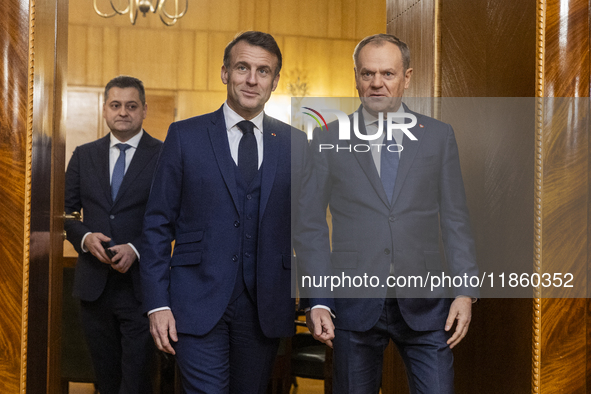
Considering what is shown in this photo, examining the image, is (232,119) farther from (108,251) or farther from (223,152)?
(108,251)

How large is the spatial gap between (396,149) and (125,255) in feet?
4.57

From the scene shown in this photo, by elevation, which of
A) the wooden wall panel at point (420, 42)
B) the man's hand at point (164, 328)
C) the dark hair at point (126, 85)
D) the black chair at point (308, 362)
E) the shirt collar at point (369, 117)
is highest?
the wooden wall panel at point (420, 42)

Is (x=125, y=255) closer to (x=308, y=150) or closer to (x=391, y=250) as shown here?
(x=308, y=150)

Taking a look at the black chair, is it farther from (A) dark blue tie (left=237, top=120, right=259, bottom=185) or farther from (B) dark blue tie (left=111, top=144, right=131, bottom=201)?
(A) dark blue tie (left=237, top=120, right=259, bottom=185)

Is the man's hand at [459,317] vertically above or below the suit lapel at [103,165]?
below

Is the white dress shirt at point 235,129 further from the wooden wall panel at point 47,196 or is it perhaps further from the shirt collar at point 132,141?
the shirt collar at point 132,141

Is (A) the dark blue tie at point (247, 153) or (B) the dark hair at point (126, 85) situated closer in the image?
(A) the dark blue tie at point (247, 153)

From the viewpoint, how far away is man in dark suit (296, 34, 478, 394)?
6.88 ft

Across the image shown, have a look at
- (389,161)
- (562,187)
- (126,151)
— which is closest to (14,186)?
(126,151)

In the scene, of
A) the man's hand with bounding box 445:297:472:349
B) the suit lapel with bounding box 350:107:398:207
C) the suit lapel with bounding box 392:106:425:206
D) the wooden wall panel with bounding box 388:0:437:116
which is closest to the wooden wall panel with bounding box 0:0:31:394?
the suit lapel with bounding box 350:107:398:207

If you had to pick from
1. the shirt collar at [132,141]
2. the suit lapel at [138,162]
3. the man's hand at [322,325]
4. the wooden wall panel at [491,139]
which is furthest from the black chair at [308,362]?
the man's hand at [322,325]

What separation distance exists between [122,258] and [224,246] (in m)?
0.96

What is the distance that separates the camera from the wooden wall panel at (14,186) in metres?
2.31

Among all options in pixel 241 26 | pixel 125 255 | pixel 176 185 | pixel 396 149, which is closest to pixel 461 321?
pixel 396 149
